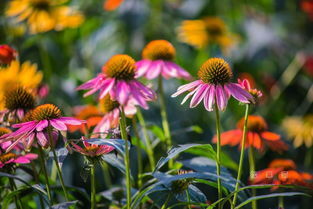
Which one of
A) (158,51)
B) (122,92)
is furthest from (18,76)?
(122,92)

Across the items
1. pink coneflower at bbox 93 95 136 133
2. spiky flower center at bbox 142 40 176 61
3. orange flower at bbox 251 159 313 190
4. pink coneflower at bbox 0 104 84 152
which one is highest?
pink coneflower at bbox 0 104 84 152

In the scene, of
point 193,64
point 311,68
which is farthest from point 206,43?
point 311,68

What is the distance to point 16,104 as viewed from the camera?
3.08 feet

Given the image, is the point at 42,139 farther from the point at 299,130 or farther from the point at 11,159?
the point at 299,130

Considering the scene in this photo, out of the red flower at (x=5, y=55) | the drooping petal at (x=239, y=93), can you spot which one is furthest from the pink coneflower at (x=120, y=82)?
the red flower at (x=5, y=55)

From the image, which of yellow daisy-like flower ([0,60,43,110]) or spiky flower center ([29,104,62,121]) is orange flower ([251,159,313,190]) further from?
yellow daisy-like flower ([0,60,43,110])

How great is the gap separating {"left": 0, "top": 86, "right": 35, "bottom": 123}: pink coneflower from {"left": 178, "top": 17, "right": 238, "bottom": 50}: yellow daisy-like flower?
1.19 metres

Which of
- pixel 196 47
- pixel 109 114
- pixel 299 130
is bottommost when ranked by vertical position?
pixel 299 130

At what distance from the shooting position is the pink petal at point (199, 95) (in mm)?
793

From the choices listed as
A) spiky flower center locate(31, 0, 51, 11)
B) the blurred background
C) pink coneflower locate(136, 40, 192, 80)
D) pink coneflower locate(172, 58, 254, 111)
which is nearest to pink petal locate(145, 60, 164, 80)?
pink coneflower locate(136, 40, 192, 80)

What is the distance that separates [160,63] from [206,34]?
38.8 inches

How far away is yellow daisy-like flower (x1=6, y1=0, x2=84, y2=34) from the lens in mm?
1677

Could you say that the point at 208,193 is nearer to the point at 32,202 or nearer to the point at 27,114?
the point at 32,202

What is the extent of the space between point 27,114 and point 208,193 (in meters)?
0.50
